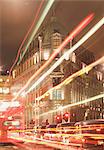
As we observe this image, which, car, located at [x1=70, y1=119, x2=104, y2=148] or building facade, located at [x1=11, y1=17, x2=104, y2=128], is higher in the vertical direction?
building facade, located at [x1=11, y1=17, x2=104, y2=128]

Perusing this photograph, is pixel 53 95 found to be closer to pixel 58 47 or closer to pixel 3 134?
pixel 58 47

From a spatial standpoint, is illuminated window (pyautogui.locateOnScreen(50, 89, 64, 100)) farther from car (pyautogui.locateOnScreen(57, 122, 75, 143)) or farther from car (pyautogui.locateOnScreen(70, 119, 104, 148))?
car (pyautogui.locateOnScreen(70, 119, 104, 148))

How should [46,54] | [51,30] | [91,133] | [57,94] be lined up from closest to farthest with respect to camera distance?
[91,133], [57,94], [46,54], [51,30]

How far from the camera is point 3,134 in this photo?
82.5ft

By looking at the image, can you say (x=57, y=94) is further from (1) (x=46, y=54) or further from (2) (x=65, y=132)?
(2) (x=65, y=132)

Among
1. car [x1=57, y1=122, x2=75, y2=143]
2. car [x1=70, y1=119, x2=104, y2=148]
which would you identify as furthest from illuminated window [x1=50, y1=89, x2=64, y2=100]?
car [x1=70, y1=119, x2=104, y2=148]

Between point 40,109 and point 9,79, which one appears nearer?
point 40,109

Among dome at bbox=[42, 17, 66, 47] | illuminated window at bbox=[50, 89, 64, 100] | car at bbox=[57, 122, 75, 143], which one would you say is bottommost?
car at bbox=[57, 122, 75, 143]

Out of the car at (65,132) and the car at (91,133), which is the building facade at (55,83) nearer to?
the car at (65,132)

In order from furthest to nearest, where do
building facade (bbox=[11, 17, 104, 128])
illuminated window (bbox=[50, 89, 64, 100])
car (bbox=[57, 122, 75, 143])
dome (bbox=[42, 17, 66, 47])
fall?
1. dome (bbox=[42, 17, 66, 47])
2. illuminated window (bbox=[50, 89, 64, 100])
3. building facade (bbox=[11, 17, 104, 128])
4. car (bbox=[57, 122, 75, 143])

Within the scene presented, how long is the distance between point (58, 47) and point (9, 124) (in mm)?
51265

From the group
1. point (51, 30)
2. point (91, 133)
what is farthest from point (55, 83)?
point (91, 133)

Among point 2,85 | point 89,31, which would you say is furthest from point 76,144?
point 2,85

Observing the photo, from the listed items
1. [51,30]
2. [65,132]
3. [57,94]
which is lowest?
[65,132]
